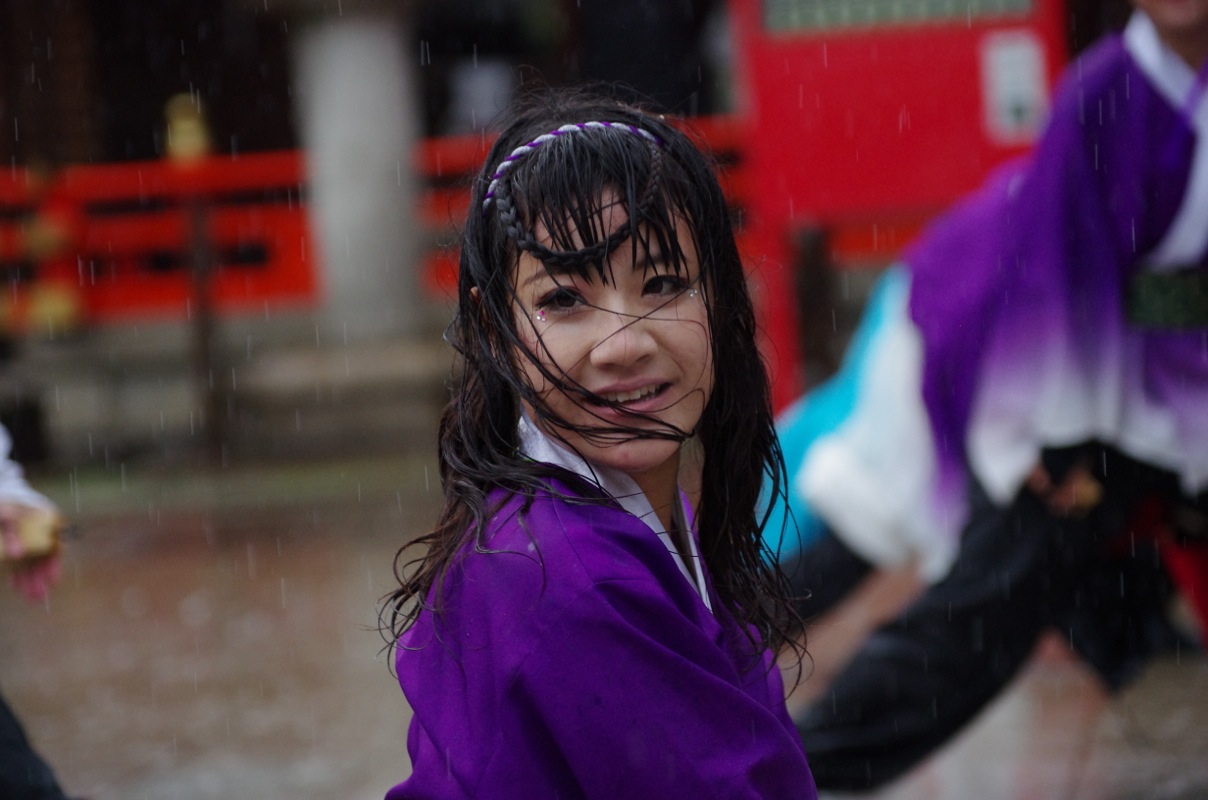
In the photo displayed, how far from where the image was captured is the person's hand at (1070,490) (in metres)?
3.10

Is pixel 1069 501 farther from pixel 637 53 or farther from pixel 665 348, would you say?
pixel 637 53

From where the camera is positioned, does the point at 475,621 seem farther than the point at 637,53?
No

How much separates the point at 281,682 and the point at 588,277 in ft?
11.6

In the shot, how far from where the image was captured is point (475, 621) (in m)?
1.59

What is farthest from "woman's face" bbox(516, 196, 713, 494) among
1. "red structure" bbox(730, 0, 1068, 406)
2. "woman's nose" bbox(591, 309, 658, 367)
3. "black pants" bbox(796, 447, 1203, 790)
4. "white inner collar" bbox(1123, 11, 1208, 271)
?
"red structure" bbox(730, 0, 1068, 406)

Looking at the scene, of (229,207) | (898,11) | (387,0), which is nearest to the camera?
(898,11)

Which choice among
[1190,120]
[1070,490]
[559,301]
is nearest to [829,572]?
[1070,490]

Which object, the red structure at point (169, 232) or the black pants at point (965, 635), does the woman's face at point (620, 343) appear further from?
the red structure at point (169, 232)

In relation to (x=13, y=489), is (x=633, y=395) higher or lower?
higher

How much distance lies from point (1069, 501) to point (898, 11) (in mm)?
3618

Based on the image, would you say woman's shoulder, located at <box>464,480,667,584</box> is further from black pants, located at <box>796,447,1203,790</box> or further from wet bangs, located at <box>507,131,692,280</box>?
black pants, located at <box>796,447,1203,790</box>

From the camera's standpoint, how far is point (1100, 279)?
10.1 ft

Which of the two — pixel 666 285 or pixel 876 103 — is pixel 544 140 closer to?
pixel 666 285

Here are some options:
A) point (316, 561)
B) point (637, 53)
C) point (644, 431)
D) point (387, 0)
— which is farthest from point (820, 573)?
point (637, 53)
